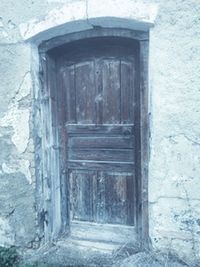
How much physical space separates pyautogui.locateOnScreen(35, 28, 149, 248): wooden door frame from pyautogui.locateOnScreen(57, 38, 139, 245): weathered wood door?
8 cm

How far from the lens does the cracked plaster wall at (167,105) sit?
8.39 ft

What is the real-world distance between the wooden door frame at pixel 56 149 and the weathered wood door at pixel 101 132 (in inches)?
3.0

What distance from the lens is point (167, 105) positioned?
8.59 ft

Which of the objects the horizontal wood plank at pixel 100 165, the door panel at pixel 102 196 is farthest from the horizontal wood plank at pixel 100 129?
the door panel at pixel 102 196

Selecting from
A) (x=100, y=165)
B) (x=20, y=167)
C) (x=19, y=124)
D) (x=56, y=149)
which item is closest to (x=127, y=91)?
(x=100, y=165)

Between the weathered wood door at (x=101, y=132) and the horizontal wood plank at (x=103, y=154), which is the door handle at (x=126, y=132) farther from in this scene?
the horizontal wood plank at (x=103, y=154)

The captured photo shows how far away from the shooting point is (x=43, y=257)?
3074mm

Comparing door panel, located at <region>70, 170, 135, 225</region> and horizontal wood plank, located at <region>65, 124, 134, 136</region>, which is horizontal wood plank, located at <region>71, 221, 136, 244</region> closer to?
door panel, located at <region>70, 170, 135, 225</region>

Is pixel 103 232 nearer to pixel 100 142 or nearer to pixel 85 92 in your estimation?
pixel 100 142

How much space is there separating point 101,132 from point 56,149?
489mm

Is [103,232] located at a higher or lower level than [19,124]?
lower

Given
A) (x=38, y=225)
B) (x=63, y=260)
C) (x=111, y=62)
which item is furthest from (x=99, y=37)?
(x=63, y=260)

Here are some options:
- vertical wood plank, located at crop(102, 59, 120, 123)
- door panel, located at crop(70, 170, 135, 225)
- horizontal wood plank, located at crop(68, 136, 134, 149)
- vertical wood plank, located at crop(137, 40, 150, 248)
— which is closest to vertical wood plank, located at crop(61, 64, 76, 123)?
horizontal wood plank, located at crop(68, 136, 134, 149)

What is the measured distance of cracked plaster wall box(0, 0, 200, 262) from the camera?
2557mm
